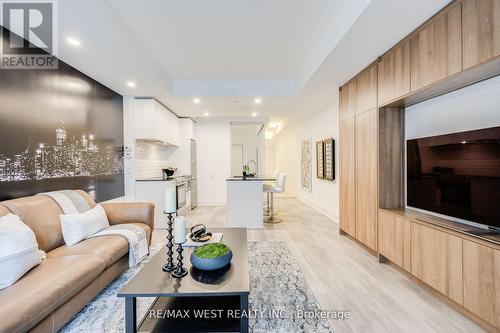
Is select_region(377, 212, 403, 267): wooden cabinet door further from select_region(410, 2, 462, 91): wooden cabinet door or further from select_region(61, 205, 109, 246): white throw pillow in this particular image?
select_region(61, 205, 109, 246): white throw pillow

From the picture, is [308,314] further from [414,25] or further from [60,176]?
[60,176]

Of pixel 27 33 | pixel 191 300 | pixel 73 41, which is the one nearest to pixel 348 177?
pixel 191 300

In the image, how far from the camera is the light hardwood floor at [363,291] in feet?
5.84

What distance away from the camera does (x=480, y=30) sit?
1.65m

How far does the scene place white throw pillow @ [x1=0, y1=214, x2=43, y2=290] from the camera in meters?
1.53

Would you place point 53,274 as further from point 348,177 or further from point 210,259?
point 348,177

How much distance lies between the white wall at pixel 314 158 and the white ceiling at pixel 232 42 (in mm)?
904

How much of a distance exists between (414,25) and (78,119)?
417cm

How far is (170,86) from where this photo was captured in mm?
4262

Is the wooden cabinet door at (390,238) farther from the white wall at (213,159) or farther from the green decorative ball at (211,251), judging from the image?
the white wall at (213,159)

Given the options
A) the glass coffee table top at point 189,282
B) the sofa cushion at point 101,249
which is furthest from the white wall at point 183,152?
the glass coffee table top at point 189,282

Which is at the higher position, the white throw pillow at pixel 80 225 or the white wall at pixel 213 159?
the white wall at pixel 213 159

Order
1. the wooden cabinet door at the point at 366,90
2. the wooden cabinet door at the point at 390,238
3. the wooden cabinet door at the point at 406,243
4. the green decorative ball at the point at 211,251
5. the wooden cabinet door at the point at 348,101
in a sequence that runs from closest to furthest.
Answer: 1. the green decorative ball at the point at 211,251
2. the wooden cabinet door at the point at 406,243
3. the wooden cabinet door at the point at 390,238
4. the wooden cabinet door at the point at 366,90
5. the wooden cabinet door at the point at 348,101

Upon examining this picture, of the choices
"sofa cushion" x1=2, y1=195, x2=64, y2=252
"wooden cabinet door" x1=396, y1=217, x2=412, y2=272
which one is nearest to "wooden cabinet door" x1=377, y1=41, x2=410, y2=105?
"wooden cabinet door" x1=396, y1=217, x2=412, y2=272
